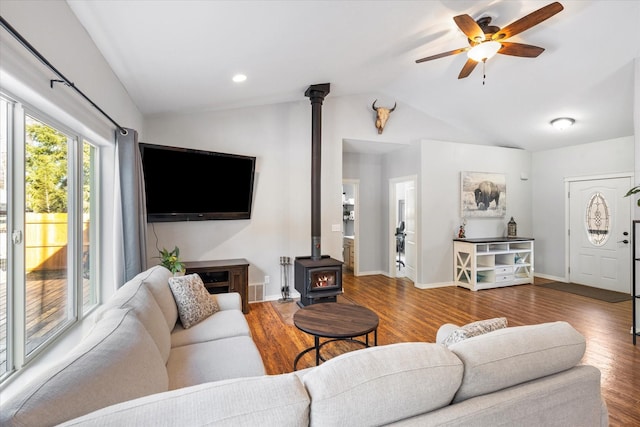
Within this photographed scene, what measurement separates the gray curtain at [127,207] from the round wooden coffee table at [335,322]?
5.13ft

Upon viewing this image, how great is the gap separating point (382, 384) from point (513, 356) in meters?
0.56

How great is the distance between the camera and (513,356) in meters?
1.13

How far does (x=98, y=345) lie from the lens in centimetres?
117

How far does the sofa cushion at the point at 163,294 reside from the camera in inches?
84.2

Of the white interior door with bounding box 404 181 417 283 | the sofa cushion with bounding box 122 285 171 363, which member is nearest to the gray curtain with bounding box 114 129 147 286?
the sofa cushion with bounding box 122 285 171 363

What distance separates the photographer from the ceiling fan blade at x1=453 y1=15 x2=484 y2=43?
2559mm

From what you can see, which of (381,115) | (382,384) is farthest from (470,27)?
(382,384)

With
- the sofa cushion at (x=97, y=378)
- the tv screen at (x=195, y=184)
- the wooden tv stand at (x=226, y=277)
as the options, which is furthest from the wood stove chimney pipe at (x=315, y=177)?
the sofa cushion at (x=97, y=378)

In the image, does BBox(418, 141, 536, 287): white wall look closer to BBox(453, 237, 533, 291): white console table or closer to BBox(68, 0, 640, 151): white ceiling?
BBox(453, 237, 533, 291): white console table

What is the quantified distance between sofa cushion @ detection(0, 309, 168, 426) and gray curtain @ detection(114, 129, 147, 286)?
1.32 m

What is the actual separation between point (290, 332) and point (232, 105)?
3.06 meters

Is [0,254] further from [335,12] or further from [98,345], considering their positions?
[335,12]

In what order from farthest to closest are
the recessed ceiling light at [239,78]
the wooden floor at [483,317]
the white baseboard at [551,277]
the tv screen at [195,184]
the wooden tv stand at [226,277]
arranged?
the white baseboard at [551,277], the wooden tv stand at [226,277], the tv screen at [195,184], the recessed ceiling light at [239,78], the wooden floor at [483,317]

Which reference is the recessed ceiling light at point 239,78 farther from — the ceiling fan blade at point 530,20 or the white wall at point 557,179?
the white wall at point 557,179
